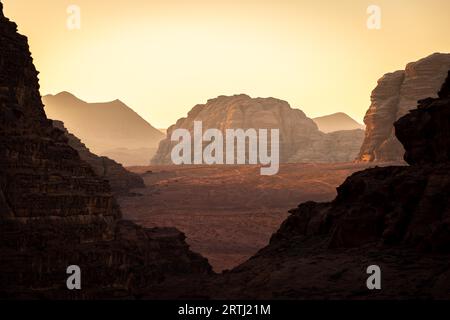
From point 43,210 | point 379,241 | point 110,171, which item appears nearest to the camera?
point 379,241

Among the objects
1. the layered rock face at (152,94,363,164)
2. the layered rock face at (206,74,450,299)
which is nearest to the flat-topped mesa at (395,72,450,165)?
the layered rock face at (206,74,450,299)

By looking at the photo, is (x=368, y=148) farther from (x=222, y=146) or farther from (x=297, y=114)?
(x=297, y=114)

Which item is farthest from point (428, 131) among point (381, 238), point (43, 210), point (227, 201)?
point (227, 201)

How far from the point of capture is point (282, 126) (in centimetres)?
13250

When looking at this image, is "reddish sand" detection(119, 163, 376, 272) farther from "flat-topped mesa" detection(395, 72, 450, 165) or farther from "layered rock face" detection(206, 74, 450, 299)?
"flat-topped mesa" detection(395, 72, 450, 165)

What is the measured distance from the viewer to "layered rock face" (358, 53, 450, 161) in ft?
297

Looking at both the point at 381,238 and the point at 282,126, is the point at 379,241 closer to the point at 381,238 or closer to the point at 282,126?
the point at 381,238

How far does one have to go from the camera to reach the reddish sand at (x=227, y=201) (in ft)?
173

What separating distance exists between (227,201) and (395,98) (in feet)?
123

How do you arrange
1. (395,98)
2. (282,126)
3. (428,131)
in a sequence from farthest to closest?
(282,126), (395,98), (428,131)

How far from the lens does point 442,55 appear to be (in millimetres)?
93250
